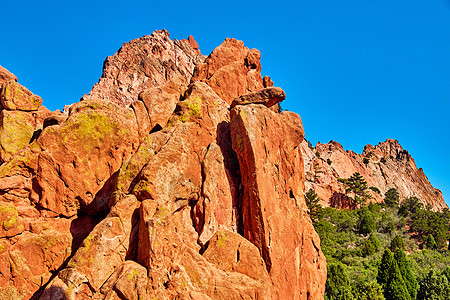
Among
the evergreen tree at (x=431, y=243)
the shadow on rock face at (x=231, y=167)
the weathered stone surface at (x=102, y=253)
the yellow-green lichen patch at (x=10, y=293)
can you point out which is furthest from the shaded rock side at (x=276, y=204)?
the evergreen tree at (x=431, y=243)

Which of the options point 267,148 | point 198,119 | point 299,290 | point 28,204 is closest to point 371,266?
point 299,290

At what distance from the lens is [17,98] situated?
772 inches

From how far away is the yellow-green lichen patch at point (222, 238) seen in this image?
14.8 metres

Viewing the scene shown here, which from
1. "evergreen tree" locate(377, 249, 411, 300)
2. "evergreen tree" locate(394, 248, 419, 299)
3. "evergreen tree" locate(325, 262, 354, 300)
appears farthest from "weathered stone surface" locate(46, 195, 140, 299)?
"evergreen tree" locate(394, 248, 419, 299)

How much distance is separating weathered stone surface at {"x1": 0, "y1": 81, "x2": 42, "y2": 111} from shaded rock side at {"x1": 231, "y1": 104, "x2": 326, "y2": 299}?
13.6 meters

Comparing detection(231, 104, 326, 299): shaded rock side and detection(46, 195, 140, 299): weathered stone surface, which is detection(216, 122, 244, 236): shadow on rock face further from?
detection(46, 195, 140, 299): weathered stone surface

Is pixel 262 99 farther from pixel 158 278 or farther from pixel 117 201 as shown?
pixel 158 278

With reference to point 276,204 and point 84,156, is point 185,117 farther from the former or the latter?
point 276,204

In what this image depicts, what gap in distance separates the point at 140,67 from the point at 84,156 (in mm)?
→ 64249

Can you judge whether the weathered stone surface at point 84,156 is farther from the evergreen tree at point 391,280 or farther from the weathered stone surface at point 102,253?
the evergreen tree at point 391,280

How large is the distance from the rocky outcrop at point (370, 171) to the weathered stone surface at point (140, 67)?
158 ft

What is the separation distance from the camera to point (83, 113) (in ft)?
55.9

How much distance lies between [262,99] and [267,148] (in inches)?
163

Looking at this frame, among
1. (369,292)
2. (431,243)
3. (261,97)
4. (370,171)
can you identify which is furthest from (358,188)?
(261,97)
